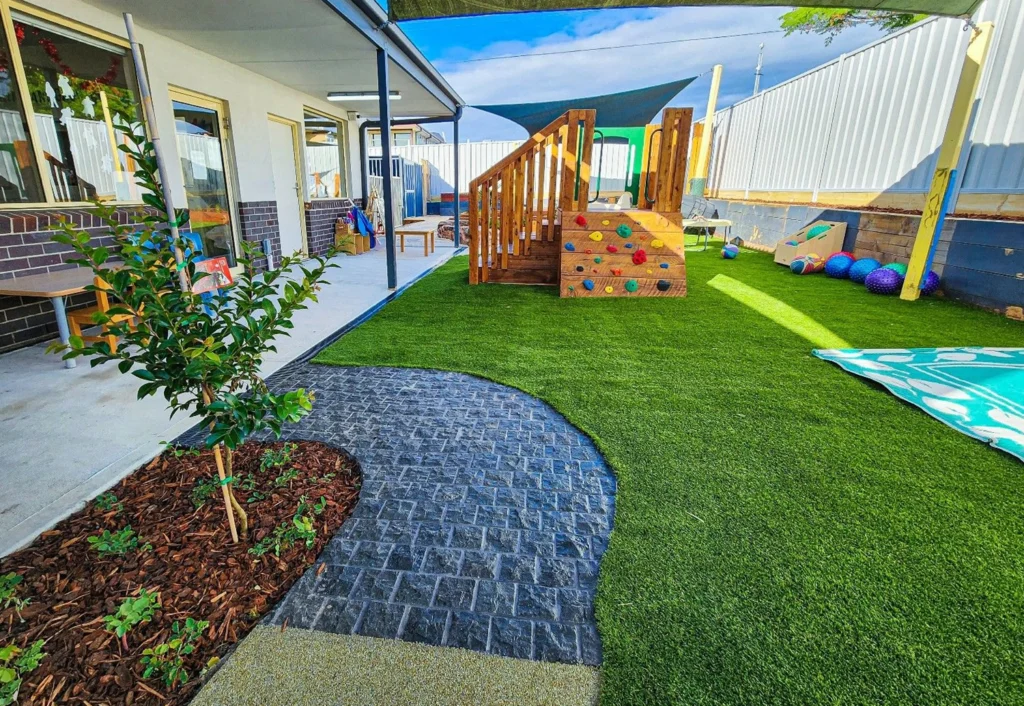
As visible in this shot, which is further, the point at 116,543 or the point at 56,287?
the point at 56,287

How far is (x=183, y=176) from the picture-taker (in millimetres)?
5746

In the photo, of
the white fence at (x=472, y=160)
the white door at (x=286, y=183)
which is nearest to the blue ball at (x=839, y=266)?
the white door at (x=286, y=183)

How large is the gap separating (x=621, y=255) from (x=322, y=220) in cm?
582

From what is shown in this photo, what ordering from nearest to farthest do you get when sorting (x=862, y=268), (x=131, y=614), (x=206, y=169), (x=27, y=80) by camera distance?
1. (x=131, y=614)
2. (x=27, y=80)
3. (x=206, y=169)
4. (x=862, y=268)

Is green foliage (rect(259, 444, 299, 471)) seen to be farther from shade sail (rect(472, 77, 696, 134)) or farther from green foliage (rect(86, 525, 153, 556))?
shade sail (rect(472, 77, 696, 134))

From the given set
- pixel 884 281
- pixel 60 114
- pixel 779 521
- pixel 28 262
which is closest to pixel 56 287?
pixel 28 262

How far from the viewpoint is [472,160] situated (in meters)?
16.9

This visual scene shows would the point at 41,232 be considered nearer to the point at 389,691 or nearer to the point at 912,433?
the point at 389,691

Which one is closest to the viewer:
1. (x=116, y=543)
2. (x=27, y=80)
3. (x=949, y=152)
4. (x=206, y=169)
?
(x=116, y=543)

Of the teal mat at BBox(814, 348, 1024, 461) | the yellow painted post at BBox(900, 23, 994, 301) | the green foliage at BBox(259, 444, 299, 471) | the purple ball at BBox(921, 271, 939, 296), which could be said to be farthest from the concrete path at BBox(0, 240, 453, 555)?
the purple ball at BBox(921, 271, 939, 296)

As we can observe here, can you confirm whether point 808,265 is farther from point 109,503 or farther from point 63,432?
point 63,432

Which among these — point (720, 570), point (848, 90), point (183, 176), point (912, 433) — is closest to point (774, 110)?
point (848, 90)

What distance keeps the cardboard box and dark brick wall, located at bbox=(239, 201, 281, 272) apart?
310 inches

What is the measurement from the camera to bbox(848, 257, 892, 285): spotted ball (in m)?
6.48
